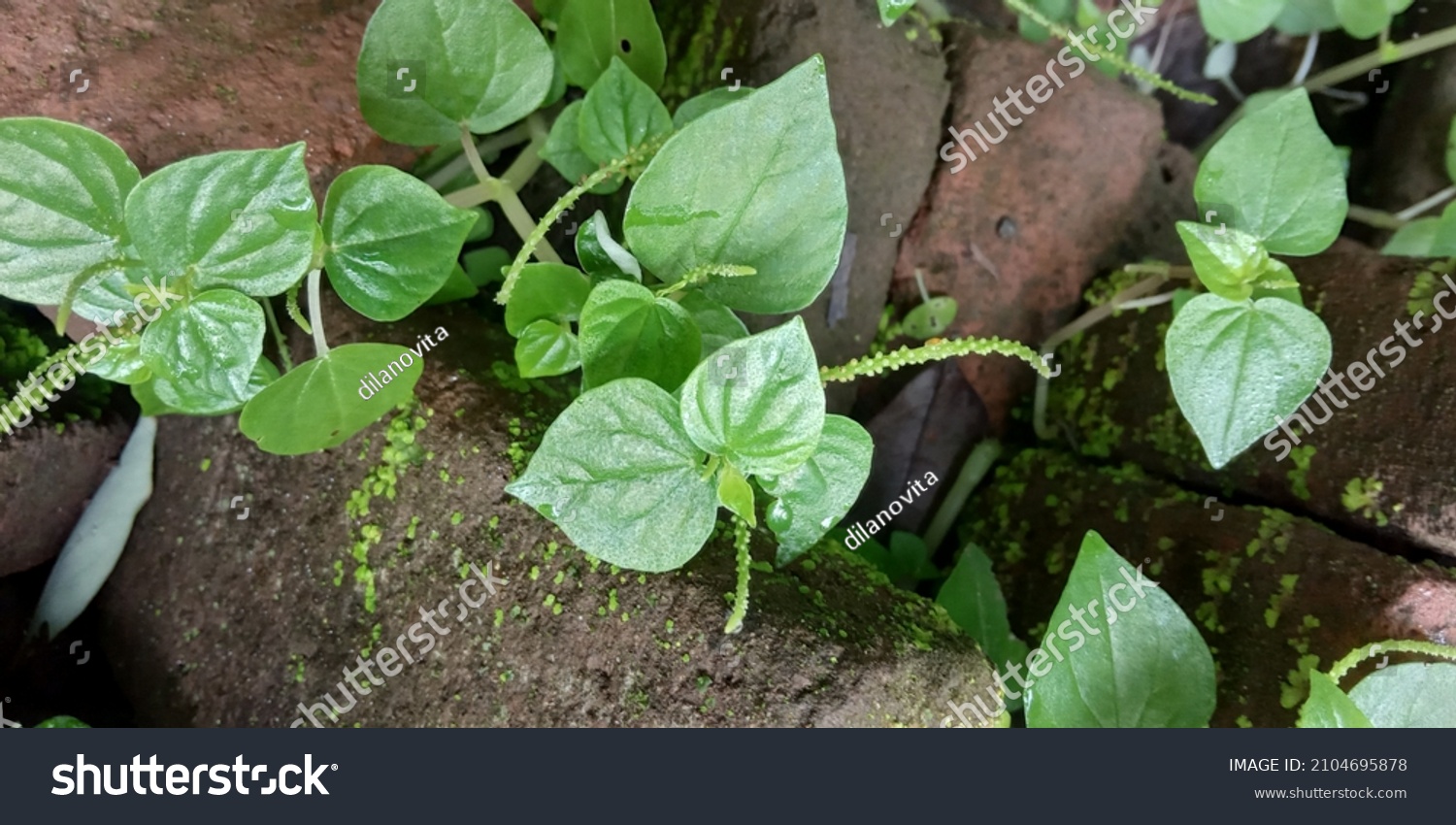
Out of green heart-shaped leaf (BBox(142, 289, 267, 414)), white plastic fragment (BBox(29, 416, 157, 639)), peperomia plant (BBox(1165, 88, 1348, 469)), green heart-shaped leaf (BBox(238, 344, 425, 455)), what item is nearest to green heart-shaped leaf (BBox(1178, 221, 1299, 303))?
peperomia plant (BBox(1165, 88, 1348, 469))

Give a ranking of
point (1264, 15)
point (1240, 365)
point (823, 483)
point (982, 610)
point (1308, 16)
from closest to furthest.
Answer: point (823, 483)
point (1240, 365)
point (982, 610)
point (1264, 15)
point (1308, 16)

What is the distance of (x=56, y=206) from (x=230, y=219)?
0.16 meters

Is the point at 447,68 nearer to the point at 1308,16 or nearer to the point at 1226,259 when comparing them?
the point at 1226,259

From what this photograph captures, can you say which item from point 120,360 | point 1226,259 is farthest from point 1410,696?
point 120,360

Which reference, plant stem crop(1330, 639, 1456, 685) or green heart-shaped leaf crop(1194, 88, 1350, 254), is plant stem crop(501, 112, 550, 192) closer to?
green heart-shaped leaf crop(1194, 88, 1350, 254)

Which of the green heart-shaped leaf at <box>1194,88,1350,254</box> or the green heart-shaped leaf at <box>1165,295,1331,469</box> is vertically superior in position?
the green heart-shaped leaf at <box>1194,88,1350,254</box>

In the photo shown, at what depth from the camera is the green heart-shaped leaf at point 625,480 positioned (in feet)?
2.69

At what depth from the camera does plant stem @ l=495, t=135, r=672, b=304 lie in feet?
2.96

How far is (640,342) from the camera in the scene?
0.90 m

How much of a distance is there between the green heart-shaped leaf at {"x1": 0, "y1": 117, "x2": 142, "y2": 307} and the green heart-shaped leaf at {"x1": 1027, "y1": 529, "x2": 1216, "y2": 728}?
1020mm

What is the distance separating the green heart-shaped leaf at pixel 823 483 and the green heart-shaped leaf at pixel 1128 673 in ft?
0.90

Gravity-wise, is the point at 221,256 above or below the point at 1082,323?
above
